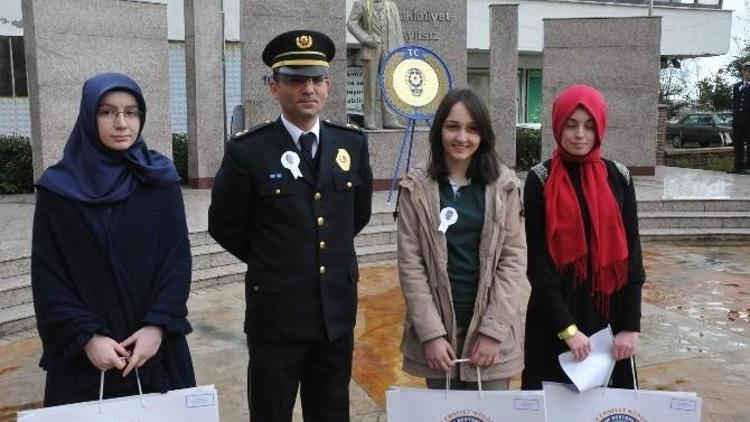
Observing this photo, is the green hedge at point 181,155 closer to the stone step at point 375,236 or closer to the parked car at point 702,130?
the stone step at point 375,236

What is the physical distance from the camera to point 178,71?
60.7 feet

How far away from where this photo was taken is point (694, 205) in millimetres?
8211

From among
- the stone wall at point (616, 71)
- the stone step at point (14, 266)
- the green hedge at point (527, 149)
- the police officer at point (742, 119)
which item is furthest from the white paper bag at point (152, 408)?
the green hedge at point (527, 149)

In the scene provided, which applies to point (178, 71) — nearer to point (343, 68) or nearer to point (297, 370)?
point (343, 68)

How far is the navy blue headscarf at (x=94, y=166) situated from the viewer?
208 cm

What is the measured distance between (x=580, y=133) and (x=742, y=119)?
9548mm

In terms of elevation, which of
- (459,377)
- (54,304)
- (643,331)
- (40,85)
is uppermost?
(40,85)

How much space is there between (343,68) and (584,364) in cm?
749

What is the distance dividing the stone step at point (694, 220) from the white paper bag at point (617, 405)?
19.9 feet

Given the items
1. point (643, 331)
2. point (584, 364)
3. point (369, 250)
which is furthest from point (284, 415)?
point (369, 250)

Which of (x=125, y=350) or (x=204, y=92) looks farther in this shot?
(x=204, y=92)

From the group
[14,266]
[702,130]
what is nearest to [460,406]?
[14,266]

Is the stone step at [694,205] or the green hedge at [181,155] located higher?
the green hedge at [181,155]

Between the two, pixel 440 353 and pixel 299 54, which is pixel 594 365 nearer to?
pixel 440 353
